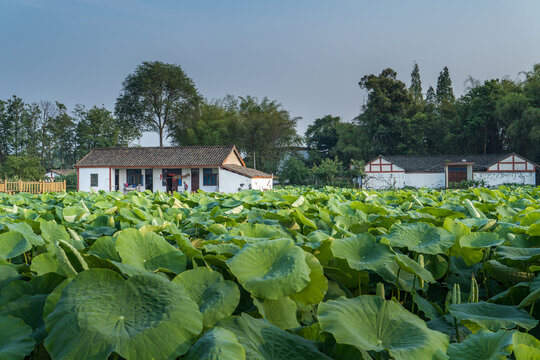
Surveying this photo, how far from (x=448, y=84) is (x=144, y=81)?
41167 mm

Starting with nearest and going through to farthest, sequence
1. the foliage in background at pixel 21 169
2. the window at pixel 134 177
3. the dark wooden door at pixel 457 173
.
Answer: the window at pixel 134 177
the dark wooden door at pixel 457 173
the foliage in background at pixel 21 169

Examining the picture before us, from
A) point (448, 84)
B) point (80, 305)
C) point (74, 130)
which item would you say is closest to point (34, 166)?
point (74, 130)

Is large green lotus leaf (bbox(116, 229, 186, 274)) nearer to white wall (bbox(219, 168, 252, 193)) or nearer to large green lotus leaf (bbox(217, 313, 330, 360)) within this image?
large green lotus leaf (bbox(217, 313, 330, 360))

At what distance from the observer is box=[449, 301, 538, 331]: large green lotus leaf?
680 millimetres

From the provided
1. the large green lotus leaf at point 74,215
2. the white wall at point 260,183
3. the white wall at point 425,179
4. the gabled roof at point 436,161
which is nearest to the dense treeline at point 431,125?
the gabled roof at point 436,161

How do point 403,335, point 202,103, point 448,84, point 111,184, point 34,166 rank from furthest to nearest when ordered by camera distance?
point 448,84 → point 202,103 → point 34,166 → point 111,184 → point 403,335

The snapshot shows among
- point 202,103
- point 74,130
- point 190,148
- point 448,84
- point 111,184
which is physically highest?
point 448,84

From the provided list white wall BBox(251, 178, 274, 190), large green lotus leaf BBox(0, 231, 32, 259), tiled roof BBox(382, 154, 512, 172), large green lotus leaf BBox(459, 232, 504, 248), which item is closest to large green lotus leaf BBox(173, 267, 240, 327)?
large green lotus leaf BBox(0, 231, 32, 259)

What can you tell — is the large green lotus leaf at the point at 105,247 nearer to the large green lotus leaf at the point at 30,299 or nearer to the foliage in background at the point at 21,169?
the large green lotus leaf at the point at 30,299

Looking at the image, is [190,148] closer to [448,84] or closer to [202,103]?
[202,103]

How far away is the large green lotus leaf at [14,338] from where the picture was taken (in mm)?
570

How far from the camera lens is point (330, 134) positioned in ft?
158

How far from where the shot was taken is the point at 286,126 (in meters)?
46.4

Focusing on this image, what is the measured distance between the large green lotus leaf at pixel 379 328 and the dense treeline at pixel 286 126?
112 feet
